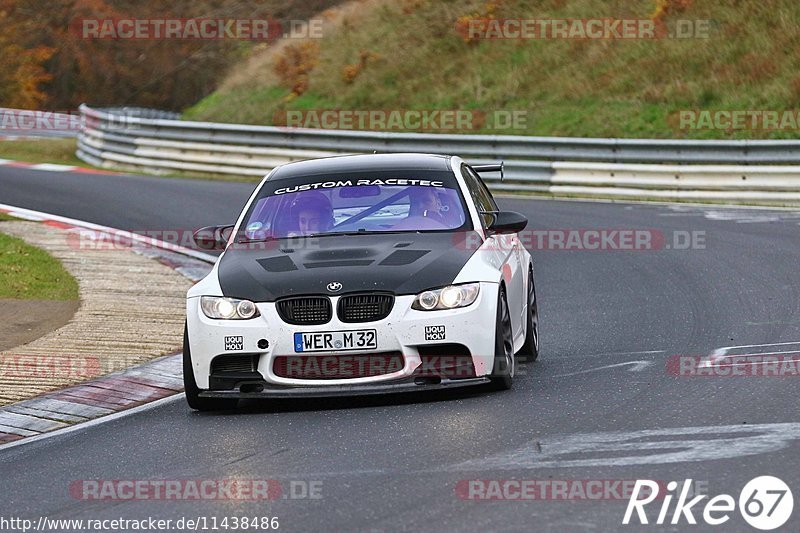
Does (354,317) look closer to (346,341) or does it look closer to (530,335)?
(346,341)

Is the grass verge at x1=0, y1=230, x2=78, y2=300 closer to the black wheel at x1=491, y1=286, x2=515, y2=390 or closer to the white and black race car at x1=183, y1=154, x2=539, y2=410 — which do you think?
the white and black race car at x1=183, y1=154, x2=539, y2=410

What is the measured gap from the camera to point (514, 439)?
7480mm

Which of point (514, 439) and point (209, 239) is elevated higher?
point (209, 239)

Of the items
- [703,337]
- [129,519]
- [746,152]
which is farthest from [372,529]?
[746,152]

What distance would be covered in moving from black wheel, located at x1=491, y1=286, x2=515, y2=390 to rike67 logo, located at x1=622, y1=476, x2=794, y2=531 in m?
2.53

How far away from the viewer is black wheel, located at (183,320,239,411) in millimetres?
8906

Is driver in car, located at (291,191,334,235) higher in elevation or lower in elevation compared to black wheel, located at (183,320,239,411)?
higher

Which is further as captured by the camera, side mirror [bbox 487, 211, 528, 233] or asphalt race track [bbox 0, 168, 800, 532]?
side mirror [bbox 487, 211, 528, 233]

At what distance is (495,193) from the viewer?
969 inches

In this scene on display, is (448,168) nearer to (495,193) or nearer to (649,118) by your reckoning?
(495,193)

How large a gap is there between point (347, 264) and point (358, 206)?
1151mm

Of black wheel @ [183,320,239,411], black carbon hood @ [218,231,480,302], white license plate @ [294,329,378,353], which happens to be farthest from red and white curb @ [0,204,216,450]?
white license plate @ [294,329,378,353]

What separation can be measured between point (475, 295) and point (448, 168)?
1820 millimetres

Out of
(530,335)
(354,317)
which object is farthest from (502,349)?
(530,335)
